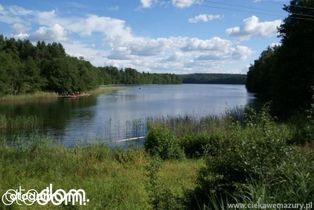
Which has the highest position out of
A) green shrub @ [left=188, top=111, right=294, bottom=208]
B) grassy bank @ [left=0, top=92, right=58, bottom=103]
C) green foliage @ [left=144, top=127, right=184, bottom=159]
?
green shrub @ [left=188, top=111, right=294, bottom=208]

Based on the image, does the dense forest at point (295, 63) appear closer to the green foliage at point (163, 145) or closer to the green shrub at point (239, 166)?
the green foliage at point (163, 145)

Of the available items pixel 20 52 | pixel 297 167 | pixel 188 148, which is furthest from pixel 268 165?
pixel 20 52

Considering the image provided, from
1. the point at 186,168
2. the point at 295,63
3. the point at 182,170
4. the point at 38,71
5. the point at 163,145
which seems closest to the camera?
the point at 182,170

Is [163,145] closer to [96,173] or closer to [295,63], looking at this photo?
[96,173]

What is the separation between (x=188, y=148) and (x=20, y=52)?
11731 cm

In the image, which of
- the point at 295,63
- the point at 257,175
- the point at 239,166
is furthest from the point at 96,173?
the point at 295,63

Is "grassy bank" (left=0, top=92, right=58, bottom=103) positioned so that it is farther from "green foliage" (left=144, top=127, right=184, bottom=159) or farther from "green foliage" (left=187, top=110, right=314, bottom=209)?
"green foliage" (left=187, top=110, right=314, bottom=209)

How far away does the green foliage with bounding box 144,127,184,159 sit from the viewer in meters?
15.0

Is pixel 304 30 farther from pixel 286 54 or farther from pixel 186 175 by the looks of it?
pixel 186 175

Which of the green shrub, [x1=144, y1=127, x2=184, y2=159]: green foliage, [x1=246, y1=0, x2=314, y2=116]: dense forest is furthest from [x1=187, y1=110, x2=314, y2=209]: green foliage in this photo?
[x1=246, y1=0, x2=314, y2=116]: dense forest

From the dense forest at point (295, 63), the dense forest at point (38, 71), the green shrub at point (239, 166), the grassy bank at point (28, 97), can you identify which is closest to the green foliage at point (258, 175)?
the green shrub at point (239, 166)

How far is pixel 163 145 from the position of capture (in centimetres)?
1526

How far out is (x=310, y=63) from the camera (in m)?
35.5

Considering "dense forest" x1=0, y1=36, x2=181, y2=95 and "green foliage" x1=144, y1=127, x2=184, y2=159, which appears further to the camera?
"dense forest" x1=0, y1=36, x2=181, y2=95
